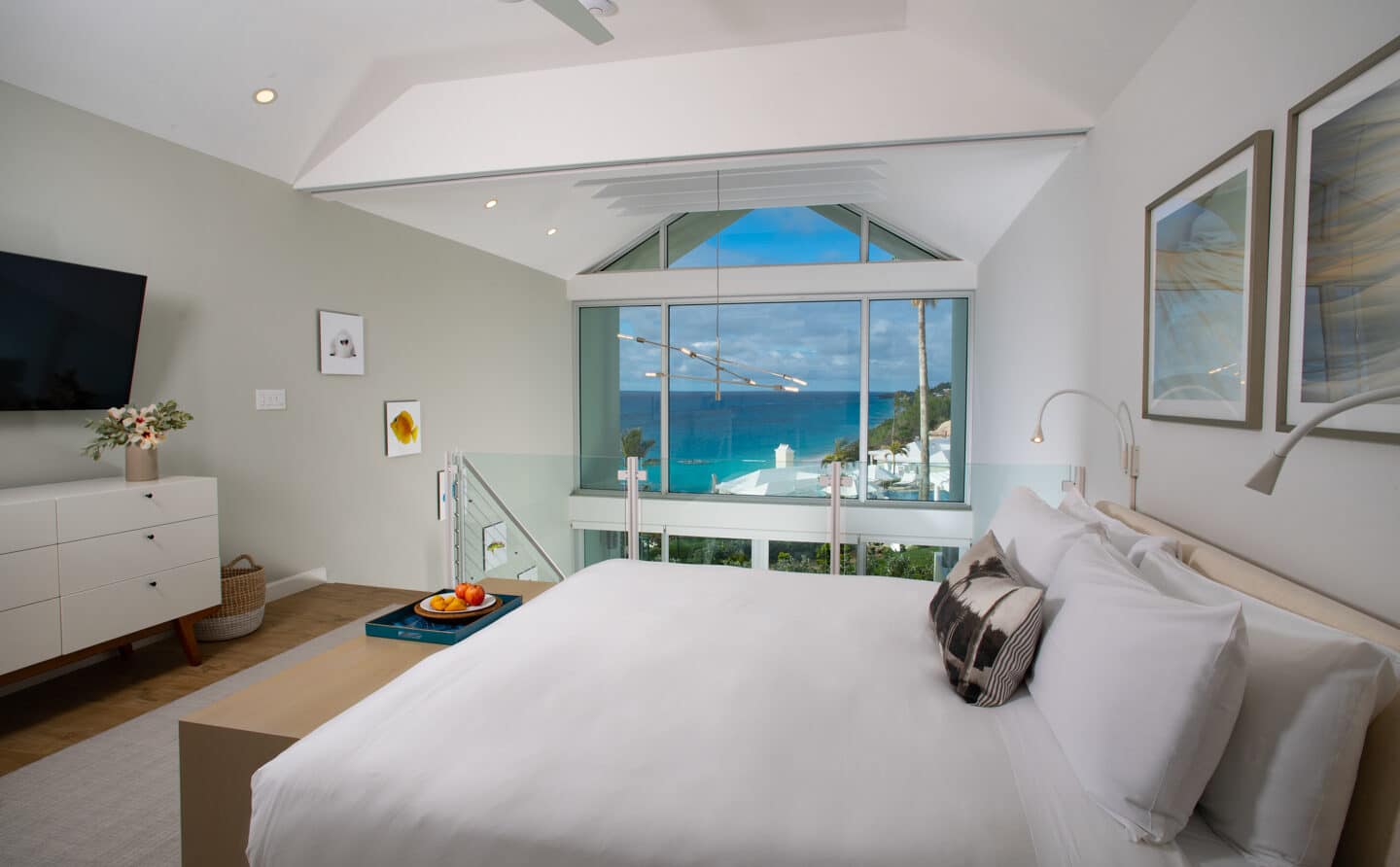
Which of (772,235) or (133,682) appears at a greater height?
(772,235)

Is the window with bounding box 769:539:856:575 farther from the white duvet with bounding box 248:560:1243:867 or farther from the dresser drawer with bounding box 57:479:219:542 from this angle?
the dresser drawer with bounding box 57:479:219:542

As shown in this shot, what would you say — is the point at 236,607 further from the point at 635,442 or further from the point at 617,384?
the point at 617,384

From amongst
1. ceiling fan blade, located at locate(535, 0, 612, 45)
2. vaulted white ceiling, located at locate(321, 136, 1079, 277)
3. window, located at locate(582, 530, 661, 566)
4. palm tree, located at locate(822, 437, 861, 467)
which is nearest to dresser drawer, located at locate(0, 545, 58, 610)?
window, located at locate(582, 530, 661, 566)

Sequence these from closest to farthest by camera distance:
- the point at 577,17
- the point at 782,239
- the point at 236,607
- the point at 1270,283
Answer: the point at 1270,283 < the point at 577,17 < the point at 236,607 < the point at 782,239

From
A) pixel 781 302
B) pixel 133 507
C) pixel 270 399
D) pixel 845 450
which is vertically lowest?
pixel 133 507

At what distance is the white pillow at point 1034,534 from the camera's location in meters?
1.80

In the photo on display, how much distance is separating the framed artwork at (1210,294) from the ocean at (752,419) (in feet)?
13.1

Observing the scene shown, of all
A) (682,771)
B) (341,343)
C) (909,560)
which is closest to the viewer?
(682,771)

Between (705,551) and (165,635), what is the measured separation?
2841mm

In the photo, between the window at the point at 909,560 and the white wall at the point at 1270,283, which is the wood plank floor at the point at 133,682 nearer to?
the window at the point at 909,560

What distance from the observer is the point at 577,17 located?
7.68 feet

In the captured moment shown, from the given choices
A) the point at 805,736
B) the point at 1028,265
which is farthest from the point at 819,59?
the point at 805,736

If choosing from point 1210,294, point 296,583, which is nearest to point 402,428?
point 296,583

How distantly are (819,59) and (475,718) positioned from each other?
10.4 ft
